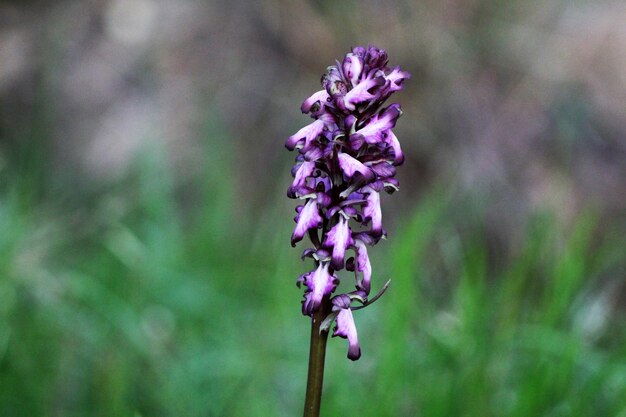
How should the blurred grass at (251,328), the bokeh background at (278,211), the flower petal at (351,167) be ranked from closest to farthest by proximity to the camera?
the flower petal at (351,167), the blurred grass at (251,328), the bokeh background at (278,211)

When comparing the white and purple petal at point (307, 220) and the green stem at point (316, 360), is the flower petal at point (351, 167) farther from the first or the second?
the green stem at point (316, 360)

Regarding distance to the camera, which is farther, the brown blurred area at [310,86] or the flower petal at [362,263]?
the brown blurred area at [310,86]

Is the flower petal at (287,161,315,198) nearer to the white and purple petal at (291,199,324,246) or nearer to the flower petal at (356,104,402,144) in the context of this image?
the white and purple petal at (291,199,324,246)

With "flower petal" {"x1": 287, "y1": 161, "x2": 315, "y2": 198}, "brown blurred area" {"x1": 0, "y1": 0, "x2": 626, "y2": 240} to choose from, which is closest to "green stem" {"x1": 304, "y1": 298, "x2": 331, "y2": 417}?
"flower petal" {"x1": 287, "y1": 161, "x2": 315, "y2": 198}

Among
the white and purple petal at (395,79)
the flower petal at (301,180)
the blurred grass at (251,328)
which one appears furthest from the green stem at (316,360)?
A: the blurred grass at (251,328)

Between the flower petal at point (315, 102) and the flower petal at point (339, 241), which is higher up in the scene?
the flower petal at point (315, 102)

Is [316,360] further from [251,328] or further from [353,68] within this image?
[251,328]

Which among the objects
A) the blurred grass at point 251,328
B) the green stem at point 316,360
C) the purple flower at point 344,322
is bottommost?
the green stem at point 316,360

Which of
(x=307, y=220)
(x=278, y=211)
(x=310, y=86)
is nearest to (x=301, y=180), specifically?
(x=307, y=220)

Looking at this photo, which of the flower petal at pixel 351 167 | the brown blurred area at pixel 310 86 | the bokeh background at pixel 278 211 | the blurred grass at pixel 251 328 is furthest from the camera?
the brown blurred area at pixel 310 86

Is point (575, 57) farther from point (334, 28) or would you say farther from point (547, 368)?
point (547, 368)
